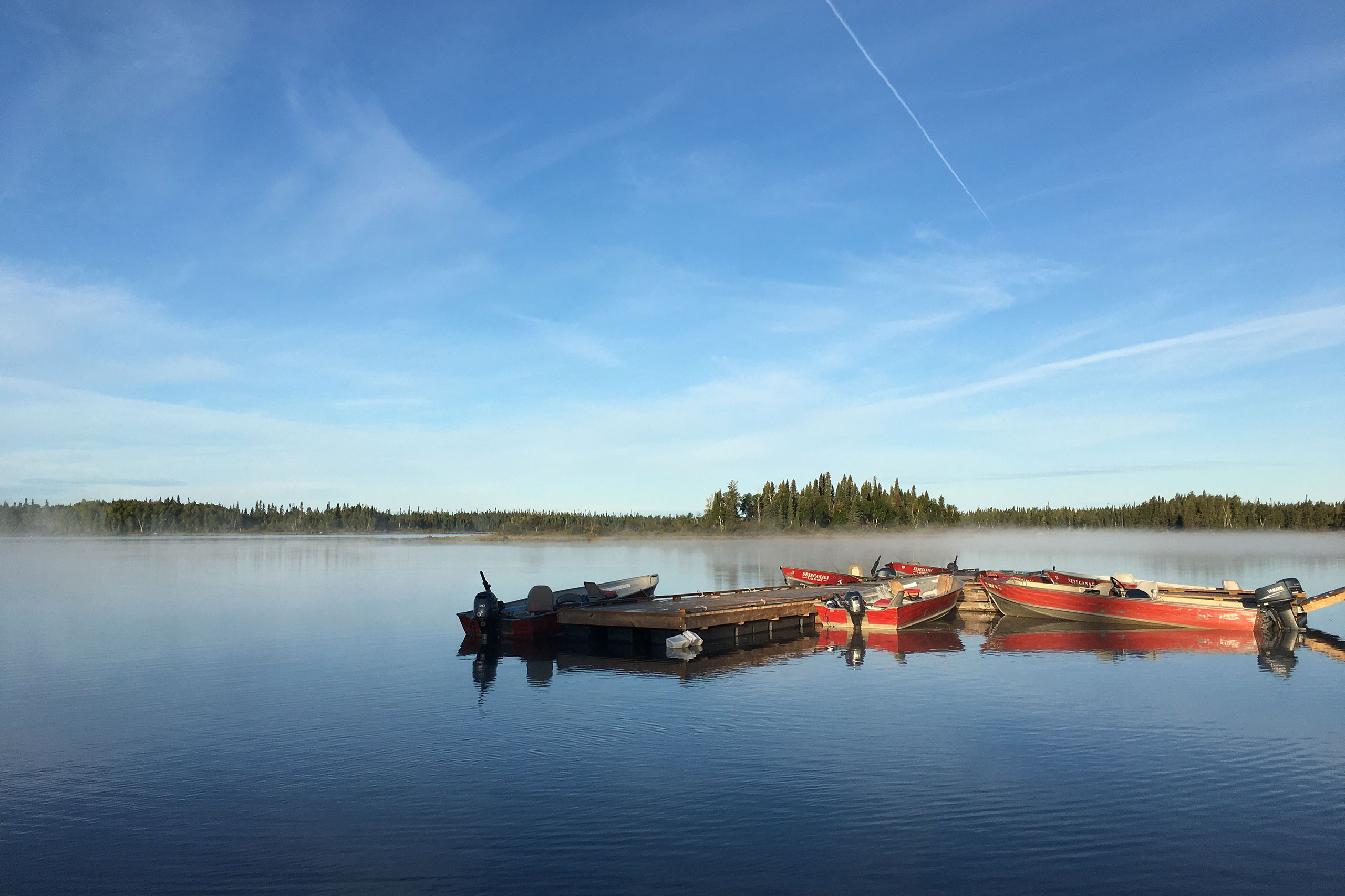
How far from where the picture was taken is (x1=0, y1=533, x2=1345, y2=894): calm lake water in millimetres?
11367

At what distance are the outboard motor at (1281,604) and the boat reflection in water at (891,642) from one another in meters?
12.4

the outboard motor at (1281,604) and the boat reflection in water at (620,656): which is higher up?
the outboard motor at (1281,604)

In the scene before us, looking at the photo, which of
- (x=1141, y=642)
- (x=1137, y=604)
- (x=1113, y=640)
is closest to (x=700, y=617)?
(x=1113, y=640)

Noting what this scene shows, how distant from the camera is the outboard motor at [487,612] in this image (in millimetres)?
33469

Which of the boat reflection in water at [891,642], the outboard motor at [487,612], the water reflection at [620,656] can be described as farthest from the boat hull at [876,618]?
the outboard motor at [487,612]

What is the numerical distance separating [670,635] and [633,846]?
19.7 meters

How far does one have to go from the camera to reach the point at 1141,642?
33.5 metres

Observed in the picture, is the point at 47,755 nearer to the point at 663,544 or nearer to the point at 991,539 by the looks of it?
the point at 663,544

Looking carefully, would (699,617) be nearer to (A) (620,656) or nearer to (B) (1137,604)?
(A) (620,656)

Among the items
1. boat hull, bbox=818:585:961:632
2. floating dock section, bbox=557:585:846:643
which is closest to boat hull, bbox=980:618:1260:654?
boat hull, bbox=818:585:961:632

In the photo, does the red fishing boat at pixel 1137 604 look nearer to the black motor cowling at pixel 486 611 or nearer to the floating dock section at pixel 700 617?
the floating dock section at pixel 700 617

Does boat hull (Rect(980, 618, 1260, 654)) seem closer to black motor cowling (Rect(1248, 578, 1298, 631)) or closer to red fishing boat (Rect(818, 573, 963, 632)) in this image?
black motor cowling (Rect(1248, 578, 1298, 631))

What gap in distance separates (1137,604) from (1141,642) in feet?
16.2

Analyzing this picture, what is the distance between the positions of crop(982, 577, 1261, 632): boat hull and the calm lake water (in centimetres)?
348
